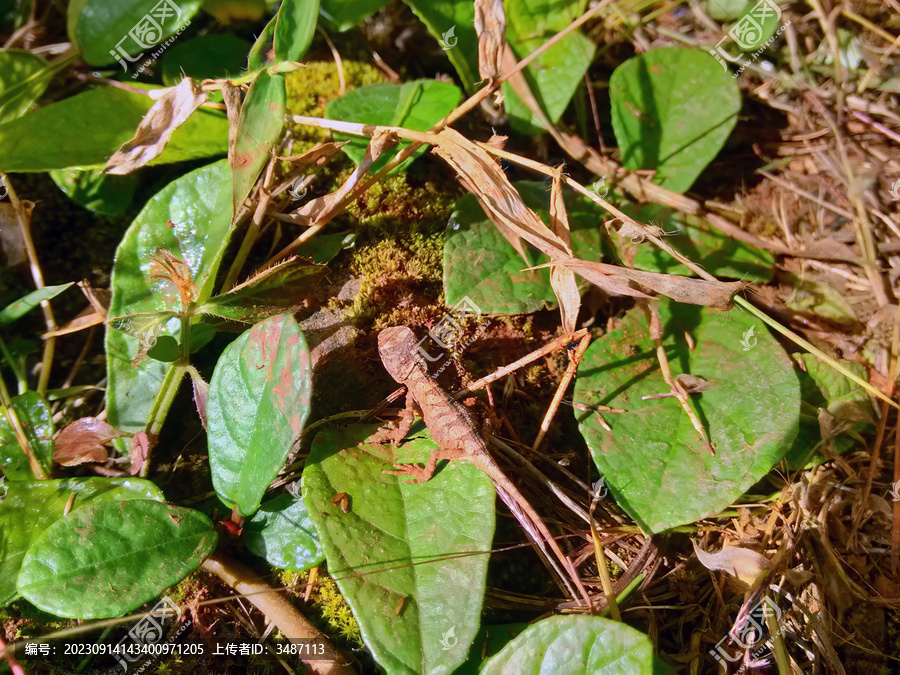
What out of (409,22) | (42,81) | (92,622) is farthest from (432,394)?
(42,81)

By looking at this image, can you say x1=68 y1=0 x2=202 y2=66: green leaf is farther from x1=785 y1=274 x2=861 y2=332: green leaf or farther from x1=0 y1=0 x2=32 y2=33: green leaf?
x1=785 y1=274 x2=861 y2=332: green leaf

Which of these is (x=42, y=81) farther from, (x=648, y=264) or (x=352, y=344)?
(x=648, y=264)

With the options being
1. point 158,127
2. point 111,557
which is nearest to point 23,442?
point 111,557

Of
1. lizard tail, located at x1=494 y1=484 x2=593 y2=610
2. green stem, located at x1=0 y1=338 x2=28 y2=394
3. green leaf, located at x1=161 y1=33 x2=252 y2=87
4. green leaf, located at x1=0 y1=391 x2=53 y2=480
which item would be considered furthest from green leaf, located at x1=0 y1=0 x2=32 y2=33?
lizard tail, located at x1=494 y1=484 x2=593 y2=610

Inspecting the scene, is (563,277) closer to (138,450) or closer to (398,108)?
(398,108)

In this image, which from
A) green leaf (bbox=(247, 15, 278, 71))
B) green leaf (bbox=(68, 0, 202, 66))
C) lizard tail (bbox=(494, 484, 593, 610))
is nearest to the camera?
lizard tail (bbox=(494, 484, 593, 610))

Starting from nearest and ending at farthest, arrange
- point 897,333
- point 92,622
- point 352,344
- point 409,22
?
point 92,622
point 352,344
point 897,333
point 409,22

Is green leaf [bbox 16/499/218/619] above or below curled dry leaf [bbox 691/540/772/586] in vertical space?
above
